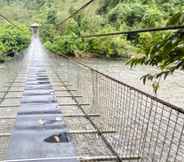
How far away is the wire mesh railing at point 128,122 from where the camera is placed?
195 cm

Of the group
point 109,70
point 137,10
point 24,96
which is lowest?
point 109,70

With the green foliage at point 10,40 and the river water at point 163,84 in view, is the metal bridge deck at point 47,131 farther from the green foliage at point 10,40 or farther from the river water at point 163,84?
the green foliage at point 10,40

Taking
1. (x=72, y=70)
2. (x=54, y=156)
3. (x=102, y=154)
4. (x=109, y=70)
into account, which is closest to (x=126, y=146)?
(x=102, y=154)

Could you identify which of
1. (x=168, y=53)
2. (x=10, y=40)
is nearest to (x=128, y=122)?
(x=168, y=53)

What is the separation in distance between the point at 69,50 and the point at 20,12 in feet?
69.4

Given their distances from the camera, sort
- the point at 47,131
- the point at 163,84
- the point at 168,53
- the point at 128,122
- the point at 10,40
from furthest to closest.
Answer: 1. the point at 10,40
2. the point at 163,84
3. the point at 128,122
4. the point at 47,131
5. the point at 168,53

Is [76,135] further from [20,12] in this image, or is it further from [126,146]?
[20,12]

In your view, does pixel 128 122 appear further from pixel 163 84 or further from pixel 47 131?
A: pixel 163 84

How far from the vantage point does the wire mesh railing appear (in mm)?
1948

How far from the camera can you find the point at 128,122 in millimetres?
3725

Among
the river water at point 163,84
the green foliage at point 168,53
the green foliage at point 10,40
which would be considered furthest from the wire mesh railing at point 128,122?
the green foliage at point 10,40

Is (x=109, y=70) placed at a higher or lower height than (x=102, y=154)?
lower

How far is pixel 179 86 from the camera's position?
36.7 ft

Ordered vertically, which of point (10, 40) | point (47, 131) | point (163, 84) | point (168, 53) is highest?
point (168, 53)
